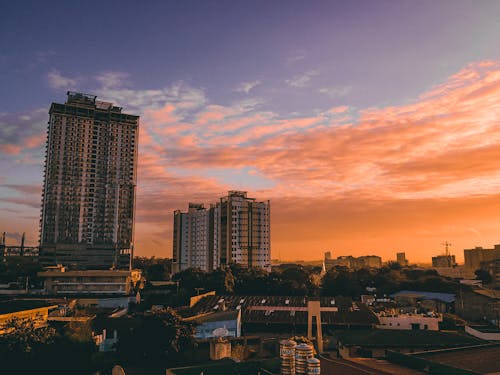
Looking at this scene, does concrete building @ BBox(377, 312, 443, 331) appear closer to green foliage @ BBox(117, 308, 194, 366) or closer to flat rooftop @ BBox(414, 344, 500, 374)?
flat rooftop @ BBox(414, 344, 500, 374)

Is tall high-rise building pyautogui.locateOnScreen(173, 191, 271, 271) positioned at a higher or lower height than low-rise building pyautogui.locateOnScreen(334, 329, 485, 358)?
higher

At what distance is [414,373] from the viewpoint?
26141 millimetres

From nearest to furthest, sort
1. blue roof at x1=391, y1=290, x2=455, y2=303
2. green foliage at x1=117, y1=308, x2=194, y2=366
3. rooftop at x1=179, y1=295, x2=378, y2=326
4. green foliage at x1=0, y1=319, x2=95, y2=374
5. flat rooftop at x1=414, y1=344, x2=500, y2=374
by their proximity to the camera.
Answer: flat rooftop at x1=414, y1=344, x2=500, y2=374 → green foliage at x1=0, y1=319, x2=95, y2=374 → green foliage at x1=117, y1=308, x2=194, y2=366 → rooftop at x1=179, y1=295, x2=378, y2=326 → blue roof at x1=391, y1=290, x2=455, y2=303

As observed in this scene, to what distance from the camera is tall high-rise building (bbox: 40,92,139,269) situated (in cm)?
12175

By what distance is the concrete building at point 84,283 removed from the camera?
81.1m

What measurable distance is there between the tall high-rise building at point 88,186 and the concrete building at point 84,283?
127ft

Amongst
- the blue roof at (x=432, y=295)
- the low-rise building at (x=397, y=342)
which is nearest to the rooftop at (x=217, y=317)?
the low-rise building at (x=397, y=342)

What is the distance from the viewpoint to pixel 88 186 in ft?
417

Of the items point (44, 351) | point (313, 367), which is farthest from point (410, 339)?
point (44, 351)

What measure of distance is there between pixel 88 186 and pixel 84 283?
51.6 metres

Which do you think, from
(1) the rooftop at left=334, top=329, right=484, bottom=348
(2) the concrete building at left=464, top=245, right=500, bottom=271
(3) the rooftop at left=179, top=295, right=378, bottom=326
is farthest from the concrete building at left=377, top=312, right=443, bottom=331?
(2) the concrete building at left=464, top=245, right=500, bottom=271

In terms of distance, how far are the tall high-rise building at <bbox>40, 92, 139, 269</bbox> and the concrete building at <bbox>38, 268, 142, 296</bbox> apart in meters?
38.7

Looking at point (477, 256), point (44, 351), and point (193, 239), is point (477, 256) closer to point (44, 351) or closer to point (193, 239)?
point (193, 239)

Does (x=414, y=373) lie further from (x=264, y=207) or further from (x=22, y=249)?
(x=22, y=249)
